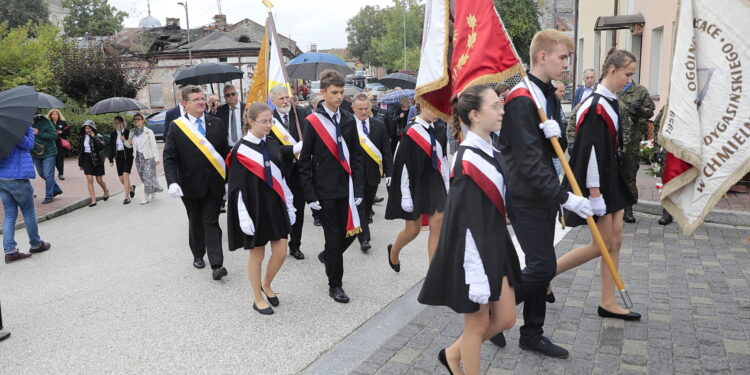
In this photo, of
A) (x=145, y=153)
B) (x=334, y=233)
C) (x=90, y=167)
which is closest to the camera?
(x=334, y=233)

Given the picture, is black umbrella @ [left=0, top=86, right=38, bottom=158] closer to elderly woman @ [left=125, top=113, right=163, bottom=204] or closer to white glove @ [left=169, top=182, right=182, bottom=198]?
white glove @ [left=169, top=182, right=182, bottom=198]

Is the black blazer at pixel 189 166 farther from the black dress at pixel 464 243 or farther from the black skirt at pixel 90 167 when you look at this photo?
the black skirt at pixel 90 167

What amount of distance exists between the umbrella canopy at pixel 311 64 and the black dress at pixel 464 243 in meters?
12.5

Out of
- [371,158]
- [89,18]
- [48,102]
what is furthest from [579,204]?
[89,18]

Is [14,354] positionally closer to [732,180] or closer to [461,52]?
[461,52]

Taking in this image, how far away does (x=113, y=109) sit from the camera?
1181 cm

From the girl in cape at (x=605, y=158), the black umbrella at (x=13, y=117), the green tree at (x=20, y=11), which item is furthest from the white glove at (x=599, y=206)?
the green tree at (x=20, y=11)

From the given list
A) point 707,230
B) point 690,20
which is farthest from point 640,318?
point 707,230

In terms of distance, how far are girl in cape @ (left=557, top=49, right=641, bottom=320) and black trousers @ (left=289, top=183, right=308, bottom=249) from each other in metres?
3.36

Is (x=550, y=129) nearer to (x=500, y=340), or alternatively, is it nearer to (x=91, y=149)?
(x=500, y=340)

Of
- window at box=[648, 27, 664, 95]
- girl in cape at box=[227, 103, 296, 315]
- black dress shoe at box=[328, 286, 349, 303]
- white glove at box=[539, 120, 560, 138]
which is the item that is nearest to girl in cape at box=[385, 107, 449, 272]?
black dress shoe at box=[328, 286, 349, 303]

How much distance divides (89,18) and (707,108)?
256ft

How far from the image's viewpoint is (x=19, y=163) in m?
7.46

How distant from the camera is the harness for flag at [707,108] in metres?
3.83
